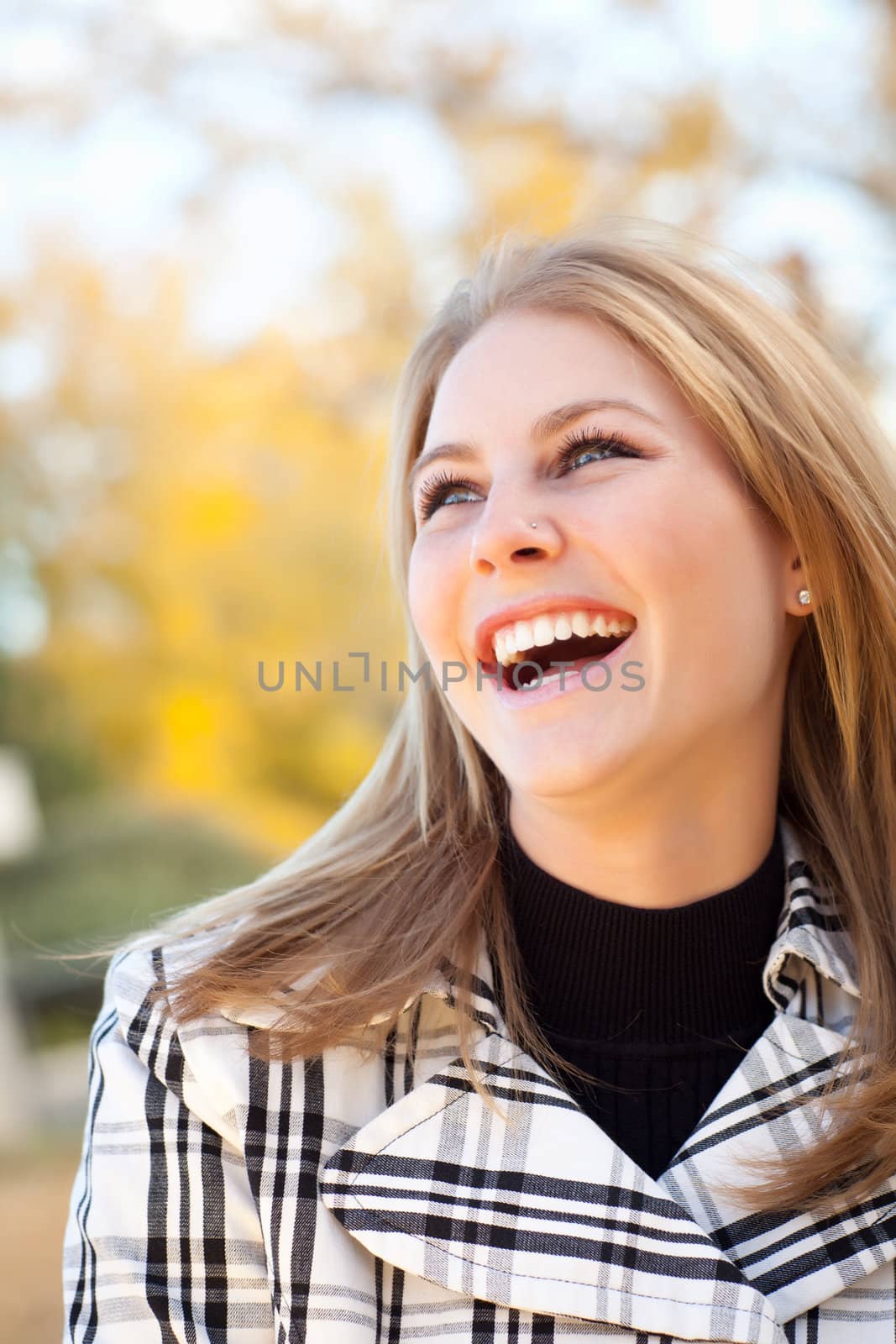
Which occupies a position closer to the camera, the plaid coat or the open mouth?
the plaid coat

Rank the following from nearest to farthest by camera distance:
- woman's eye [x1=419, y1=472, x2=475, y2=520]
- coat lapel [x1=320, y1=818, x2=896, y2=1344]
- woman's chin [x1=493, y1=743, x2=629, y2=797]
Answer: coat lapel [x1=320, y1=818, x2=896, y2=1344]
woman's chin [x1=493, y1=743, x2=629, y2=797]
woman's eye [x1=419, y1=472, x2=475, y2=520]

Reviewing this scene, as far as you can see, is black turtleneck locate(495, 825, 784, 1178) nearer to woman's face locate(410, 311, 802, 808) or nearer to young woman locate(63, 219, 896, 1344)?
young woman locate(63, 219, 896, 1344)

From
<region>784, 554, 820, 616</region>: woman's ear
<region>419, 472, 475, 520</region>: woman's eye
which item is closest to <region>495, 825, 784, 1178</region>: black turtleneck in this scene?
<region>784, 554, 820, 616</region>: woman's ear

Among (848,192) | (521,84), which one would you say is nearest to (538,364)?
(848,192)

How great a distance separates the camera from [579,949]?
6.61 feet

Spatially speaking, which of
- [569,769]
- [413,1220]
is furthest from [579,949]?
[413,1220]

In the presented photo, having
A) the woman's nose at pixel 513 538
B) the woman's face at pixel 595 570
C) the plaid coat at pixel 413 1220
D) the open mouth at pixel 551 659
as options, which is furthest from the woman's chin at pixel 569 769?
the plaid coat at pixel 413 1220

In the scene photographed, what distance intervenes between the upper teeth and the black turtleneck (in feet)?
1.31

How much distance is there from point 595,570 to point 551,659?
0.30 m

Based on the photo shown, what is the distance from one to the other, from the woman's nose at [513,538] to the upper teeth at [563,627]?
0.09 m

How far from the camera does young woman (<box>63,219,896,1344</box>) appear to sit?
1.74 metres

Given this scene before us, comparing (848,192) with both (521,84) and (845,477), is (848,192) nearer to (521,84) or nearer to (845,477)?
(521,84)

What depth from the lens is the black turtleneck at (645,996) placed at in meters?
1.95

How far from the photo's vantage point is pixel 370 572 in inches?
102
